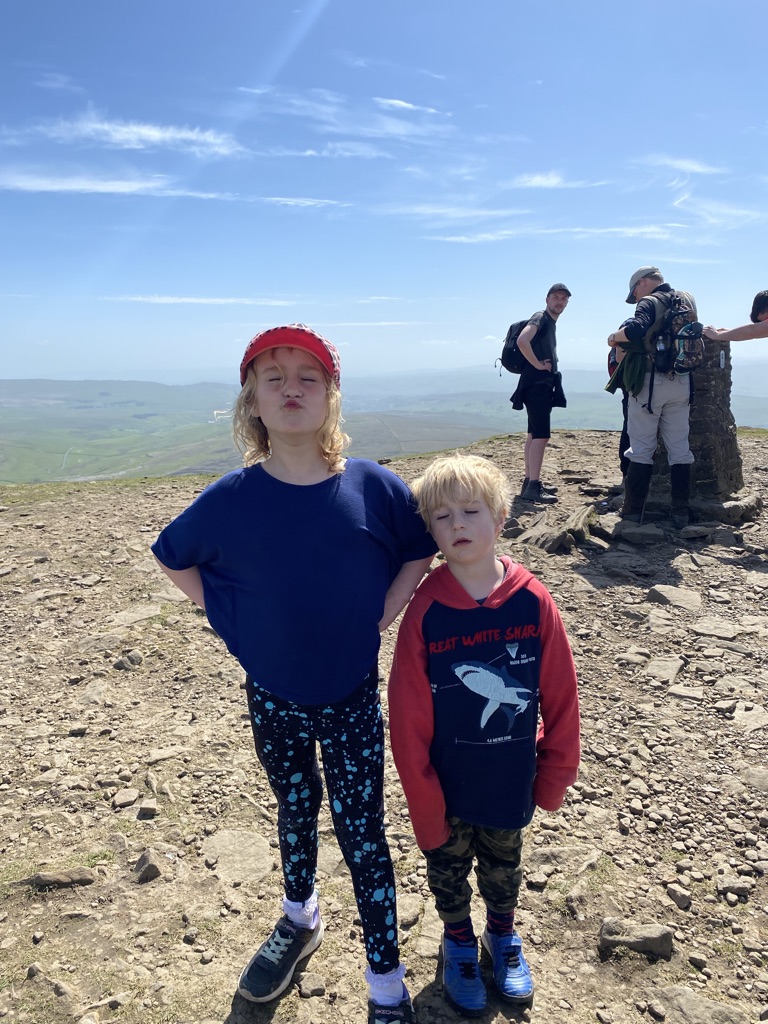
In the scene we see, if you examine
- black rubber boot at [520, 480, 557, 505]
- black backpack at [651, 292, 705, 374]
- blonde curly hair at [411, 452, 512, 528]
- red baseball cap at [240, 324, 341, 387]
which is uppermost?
black backpack at [651, 292, 705, 374]

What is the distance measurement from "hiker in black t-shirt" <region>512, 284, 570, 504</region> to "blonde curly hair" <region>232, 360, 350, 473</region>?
8049 mm

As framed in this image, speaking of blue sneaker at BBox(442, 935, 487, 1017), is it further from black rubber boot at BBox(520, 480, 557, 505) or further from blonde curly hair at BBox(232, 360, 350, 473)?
black rubber boot at BBox(520, 480, 557, 505)

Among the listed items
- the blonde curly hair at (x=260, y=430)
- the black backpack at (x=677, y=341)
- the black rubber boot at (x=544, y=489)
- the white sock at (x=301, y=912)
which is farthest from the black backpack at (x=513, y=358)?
the white sock at (x=301, y=912)

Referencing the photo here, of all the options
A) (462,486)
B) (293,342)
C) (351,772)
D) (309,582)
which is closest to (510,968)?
(351,772)

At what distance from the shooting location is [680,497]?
9.36 m

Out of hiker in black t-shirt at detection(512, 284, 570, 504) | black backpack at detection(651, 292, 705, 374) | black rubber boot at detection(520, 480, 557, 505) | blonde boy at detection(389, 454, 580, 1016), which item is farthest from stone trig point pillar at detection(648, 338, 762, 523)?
blonde boy at detection(389, 454, 580, 1016)

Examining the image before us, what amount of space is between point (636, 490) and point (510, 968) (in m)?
7.39

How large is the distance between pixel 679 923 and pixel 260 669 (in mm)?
2724

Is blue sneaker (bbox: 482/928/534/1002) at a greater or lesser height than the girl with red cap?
lesser

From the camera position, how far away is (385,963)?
2.90 meters

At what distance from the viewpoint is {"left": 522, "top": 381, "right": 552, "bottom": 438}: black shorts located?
1061cm

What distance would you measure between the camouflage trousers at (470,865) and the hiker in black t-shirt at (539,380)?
323 inches

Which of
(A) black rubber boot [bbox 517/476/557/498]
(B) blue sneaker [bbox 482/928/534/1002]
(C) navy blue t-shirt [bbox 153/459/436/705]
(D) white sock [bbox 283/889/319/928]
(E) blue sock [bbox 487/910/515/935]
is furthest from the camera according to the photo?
(A) black rubber boot [bbox 517/476/557/498]

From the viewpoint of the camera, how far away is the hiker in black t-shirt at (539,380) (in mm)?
10328
